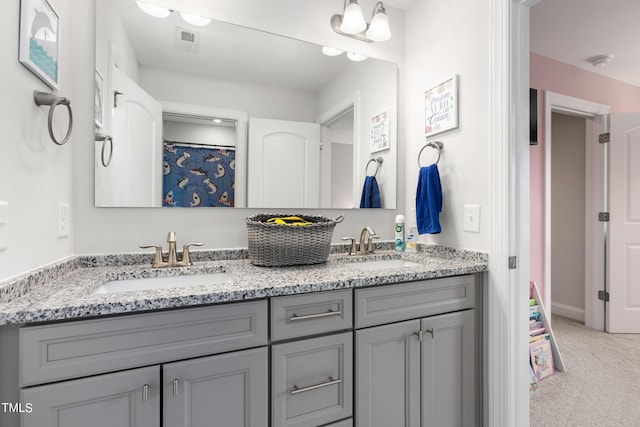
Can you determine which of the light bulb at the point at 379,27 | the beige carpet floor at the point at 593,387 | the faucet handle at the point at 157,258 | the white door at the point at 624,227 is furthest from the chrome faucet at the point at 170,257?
the white door at the point at 624,227

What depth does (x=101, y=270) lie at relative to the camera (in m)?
1.29

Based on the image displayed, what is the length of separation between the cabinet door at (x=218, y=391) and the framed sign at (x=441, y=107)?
1452 mm

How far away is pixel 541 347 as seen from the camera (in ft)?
7.14

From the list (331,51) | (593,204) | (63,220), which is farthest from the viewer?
(593,204)

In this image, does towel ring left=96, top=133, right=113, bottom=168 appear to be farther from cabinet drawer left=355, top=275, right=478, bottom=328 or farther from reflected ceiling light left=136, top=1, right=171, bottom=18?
cabinet drawer left=355, top=275, right=478, bottom=328

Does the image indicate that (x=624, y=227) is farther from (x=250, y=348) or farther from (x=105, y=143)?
(x=105, y=143)

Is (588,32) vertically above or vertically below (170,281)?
above

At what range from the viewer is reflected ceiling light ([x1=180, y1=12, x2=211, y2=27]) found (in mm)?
1509

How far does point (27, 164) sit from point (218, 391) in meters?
0.93

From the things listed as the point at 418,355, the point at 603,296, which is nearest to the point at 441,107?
the point at 418,355

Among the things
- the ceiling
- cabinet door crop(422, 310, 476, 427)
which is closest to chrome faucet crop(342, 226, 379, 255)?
cabinet door crop(422, 310, 476, 427)

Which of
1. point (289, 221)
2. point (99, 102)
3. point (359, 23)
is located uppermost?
point (359, 23)

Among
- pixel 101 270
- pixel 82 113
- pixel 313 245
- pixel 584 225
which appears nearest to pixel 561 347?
pixel 584 225

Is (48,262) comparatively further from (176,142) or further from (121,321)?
(176,142)
